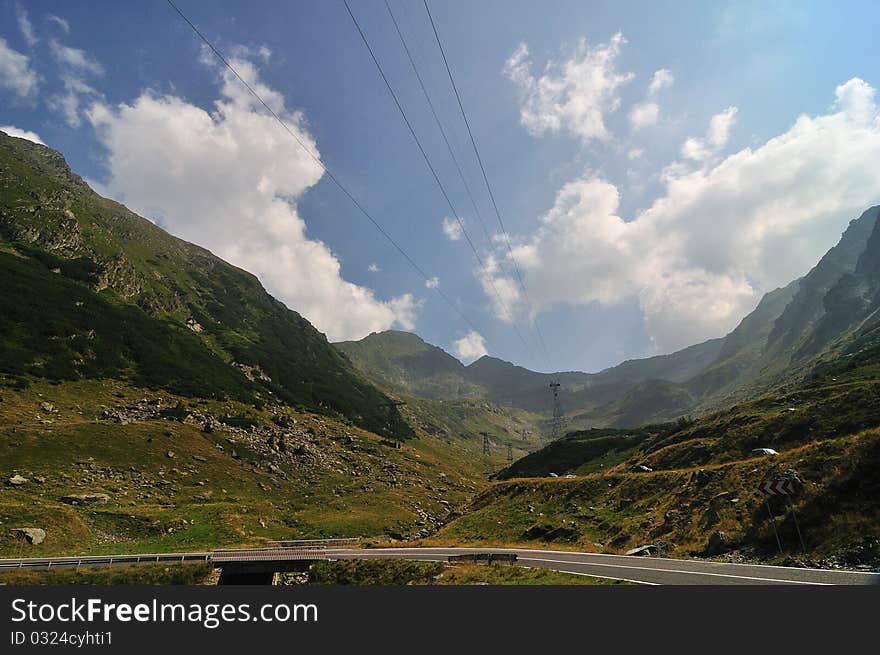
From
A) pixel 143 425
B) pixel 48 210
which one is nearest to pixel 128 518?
pixel 143 425

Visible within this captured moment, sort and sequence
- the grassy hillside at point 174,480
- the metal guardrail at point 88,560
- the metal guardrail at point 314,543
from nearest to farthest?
the metal guardrail at point 88,560
the grassy hillside at point 174,480
the metal guardrail at point 314,543

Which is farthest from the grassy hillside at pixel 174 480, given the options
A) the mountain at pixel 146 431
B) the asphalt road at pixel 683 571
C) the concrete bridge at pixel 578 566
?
the asphalt road at pixel 683 571

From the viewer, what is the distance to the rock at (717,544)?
25.4m

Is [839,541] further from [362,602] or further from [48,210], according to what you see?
[48,210]

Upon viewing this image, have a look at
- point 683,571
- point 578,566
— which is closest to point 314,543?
point 578,566

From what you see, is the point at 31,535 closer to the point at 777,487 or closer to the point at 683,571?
the point at 683,571

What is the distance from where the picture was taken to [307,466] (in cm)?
9612

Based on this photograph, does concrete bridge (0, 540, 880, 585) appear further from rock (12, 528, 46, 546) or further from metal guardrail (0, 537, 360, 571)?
rock (12, 528, 46, 546)

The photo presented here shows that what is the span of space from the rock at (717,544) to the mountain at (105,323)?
10637cm

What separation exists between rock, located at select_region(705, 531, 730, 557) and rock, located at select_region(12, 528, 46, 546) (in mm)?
57796

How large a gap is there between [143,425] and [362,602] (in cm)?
8587

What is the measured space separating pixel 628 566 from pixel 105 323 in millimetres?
140868

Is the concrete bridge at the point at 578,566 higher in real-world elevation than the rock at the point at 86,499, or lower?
lower

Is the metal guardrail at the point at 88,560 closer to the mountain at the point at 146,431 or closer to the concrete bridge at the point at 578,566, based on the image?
the concrete bridge at the point at 578,566
